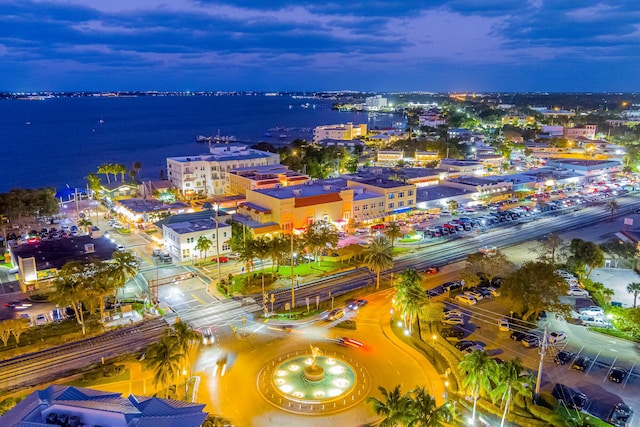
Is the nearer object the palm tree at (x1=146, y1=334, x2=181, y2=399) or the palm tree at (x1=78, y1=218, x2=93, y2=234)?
the palm tree at (x1=146, y1=334, x2=181, y2=399)

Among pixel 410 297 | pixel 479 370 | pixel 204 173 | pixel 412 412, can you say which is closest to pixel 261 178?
pixel 204 173

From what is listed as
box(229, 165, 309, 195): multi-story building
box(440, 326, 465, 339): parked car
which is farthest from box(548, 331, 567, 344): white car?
box(229, 165, 309, 195): multi-story building

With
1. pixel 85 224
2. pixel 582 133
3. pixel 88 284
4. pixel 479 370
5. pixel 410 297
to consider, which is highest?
pixel 582 133

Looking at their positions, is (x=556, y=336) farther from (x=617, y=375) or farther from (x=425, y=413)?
(x=425, y=413)

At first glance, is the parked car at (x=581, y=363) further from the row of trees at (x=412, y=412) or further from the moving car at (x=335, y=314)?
the moving car at (x=335, y=314)

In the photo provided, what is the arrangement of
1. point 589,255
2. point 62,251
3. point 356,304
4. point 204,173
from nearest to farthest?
point 356,304 < point 589,255 < point 62,251 < point 204,173

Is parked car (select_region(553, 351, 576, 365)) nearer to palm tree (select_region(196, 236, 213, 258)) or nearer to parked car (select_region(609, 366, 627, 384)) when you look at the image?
parked car (select_region(609, 366, 627, 384))

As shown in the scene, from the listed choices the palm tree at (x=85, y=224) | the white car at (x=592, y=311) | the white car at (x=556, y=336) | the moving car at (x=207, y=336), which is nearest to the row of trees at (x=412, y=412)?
the moving car at (x=207, y=336)
